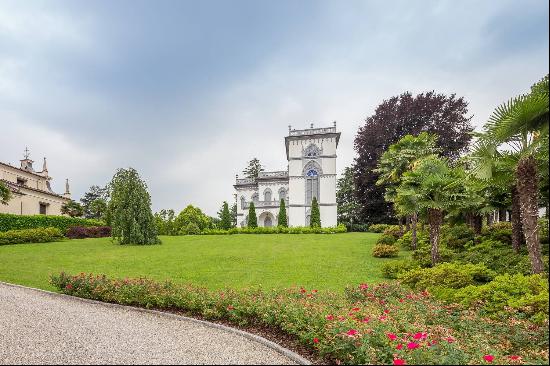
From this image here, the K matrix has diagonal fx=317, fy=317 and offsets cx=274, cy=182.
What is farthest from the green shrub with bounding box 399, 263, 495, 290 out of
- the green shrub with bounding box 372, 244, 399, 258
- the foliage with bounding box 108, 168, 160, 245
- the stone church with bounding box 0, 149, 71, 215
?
the stone church with bounding box 0, 149, 71, 215

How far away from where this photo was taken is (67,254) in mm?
16953

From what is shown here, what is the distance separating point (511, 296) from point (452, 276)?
79.2 inches

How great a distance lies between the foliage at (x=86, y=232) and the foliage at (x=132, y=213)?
7798 millimetres

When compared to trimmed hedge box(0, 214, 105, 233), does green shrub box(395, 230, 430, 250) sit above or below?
below

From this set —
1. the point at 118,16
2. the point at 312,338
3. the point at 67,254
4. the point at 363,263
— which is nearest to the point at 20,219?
the point at 67,254

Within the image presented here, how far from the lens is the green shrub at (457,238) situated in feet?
48.7

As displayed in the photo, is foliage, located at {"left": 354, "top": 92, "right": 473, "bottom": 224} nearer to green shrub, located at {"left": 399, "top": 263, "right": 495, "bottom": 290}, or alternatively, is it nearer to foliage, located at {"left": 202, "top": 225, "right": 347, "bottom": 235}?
foliage, located at {"left": 202, "top": 225, "right": 347, "bottom": 235}

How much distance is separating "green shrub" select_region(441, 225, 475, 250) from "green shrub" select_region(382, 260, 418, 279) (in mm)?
4656

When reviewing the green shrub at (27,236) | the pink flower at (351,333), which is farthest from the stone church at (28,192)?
the pink flower at (351,333)

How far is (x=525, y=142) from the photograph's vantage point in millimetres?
7137

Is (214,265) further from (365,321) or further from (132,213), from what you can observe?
(132,213)

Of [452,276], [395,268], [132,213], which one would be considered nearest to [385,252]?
[395,268]

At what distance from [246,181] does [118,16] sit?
126 ft

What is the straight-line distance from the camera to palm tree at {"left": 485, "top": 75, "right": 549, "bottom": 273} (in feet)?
21.2
